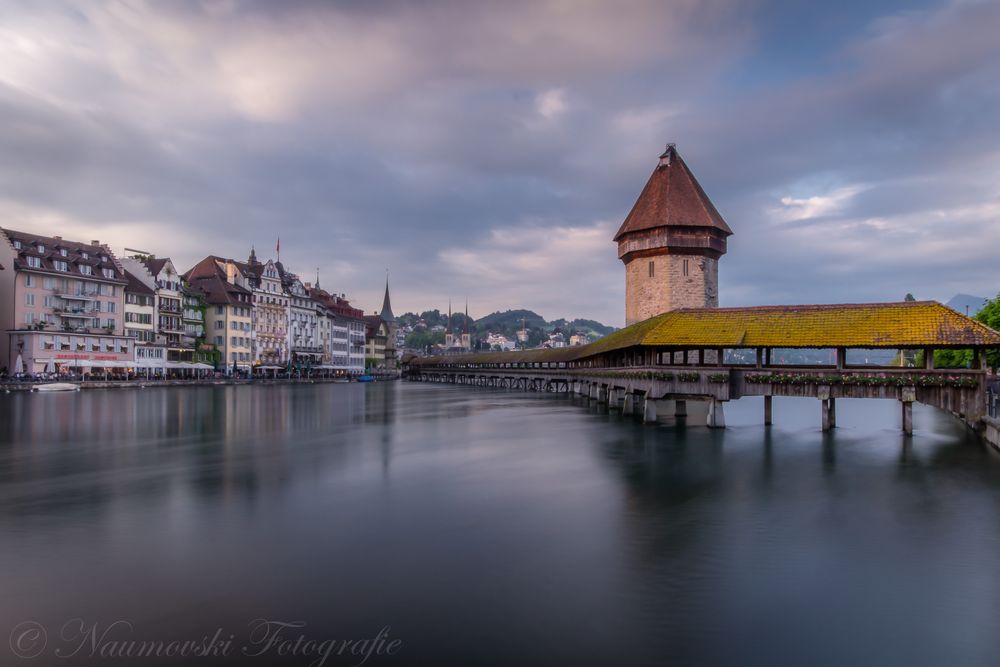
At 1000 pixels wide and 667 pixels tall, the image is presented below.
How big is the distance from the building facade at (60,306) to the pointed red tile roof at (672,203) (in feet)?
156

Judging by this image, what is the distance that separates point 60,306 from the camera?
56.7 meters

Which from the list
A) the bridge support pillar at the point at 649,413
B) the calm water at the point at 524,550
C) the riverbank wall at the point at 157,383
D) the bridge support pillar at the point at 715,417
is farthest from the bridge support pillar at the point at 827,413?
the riverbank wall at the point at 157,383

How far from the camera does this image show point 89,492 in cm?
1465

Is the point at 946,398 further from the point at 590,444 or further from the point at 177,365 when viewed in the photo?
the point at 177,365

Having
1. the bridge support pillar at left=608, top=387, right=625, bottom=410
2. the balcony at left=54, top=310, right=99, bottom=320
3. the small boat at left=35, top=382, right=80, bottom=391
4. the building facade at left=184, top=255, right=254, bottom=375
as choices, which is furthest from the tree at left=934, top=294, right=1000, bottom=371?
the building facade at left=184, top=255, right=254, bottom=375

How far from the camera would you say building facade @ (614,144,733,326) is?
4300 centimetres

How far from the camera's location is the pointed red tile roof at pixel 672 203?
4328cm

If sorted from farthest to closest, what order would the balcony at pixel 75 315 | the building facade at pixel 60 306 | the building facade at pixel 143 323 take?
the building facade at pixel 143 323 → the balcony at pixel 75 315 → the building facade at pixel 60 306

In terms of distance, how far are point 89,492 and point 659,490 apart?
13188 millimetres

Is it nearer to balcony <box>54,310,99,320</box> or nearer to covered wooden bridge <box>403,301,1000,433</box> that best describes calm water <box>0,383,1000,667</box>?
covered wooden bridge <box>403,301,1000,433</box>

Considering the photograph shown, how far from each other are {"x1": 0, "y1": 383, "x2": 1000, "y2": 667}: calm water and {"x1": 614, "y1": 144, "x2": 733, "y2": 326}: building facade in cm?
2202

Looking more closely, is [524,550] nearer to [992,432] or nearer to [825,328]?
[825,328]

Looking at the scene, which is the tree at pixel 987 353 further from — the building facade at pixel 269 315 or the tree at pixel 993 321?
the building facade at pixel 269 315

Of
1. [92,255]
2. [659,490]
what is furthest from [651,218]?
[92,255]
